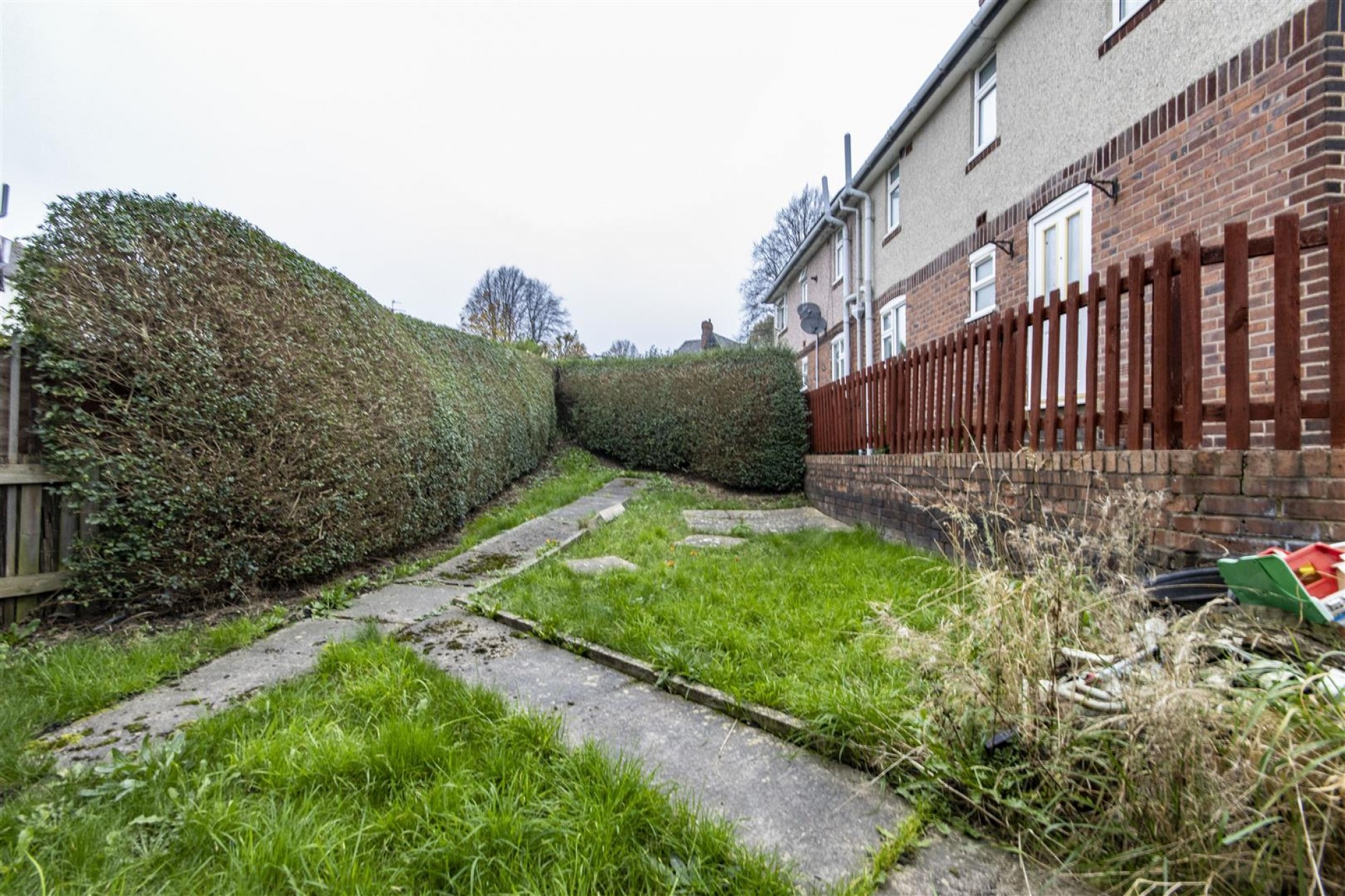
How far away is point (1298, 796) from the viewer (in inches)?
39.6

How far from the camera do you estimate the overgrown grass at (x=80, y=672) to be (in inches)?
76.0

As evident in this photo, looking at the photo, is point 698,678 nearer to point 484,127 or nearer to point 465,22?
point 465,22

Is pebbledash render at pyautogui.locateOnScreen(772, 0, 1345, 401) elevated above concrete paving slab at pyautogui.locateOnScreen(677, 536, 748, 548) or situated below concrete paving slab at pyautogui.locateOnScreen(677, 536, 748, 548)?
above

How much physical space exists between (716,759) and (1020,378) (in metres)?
3.32

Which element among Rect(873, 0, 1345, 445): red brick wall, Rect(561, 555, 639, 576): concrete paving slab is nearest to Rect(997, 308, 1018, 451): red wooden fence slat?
Rect(873, 0, 1345, 445): red brick wall

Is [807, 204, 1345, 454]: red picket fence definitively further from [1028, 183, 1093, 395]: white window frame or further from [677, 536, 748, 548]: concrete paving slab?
[677, 536, 748, 548]: concrete paving slab

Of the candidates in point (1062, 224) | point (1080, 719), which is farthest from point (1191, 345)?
point (1062, 224)

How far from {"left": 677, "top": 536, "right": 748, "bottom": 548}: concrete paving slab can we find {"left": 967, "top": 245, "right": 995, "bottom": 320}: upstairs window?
5.18 m

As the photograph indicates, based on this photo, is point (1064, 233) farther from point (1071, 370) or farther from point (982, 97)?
point (1071, 370)

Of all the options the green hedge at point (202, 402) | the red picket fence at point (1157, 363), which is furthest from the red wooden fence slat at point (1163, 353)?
the green hedge at point (202, 402)

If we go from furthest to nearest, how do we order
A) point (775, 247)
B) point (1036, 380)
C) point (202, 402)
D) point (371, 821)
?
point (775, 247)
point (1036, 380)
point (202, 402)
point (371, 821)

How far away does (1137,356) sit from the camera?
9.27ft

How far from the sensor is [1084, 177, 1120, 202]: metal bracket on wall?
18.7 ft

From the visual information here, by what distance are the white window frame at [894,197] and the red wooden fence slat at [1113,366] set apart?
842 centimetres
